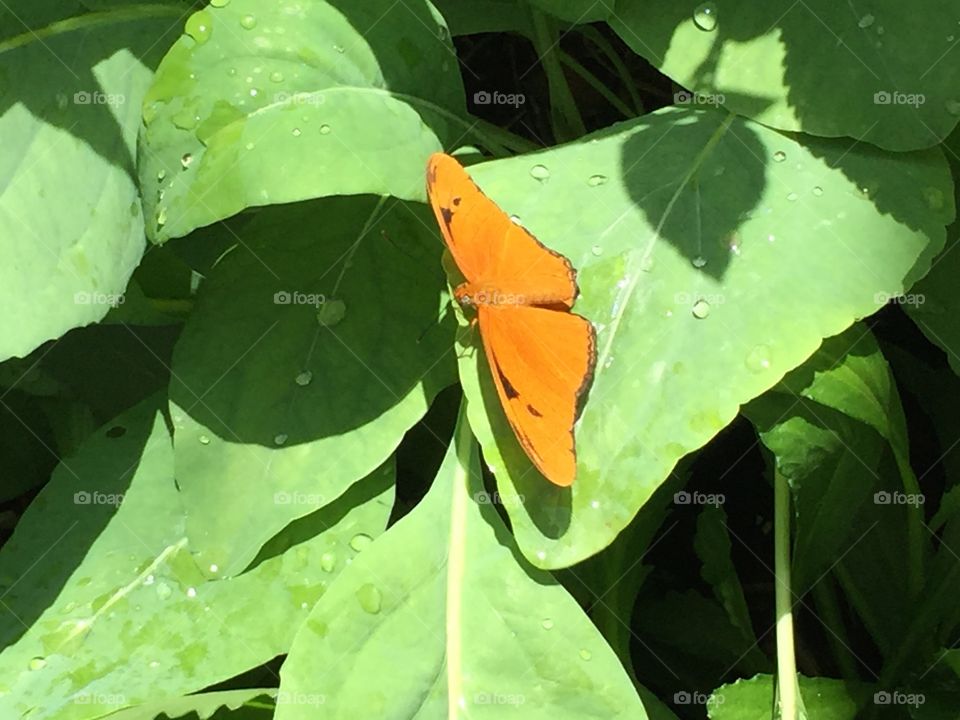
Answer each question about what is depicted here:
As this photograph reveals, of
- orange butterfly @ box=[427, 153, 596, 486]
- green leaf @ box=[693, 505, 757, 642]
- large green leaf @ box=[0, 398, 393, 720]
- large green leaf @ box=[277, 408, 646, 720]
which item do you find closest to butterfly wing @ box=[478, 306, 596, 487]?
orange butterfly @ box=[427, 153, 596, 486]

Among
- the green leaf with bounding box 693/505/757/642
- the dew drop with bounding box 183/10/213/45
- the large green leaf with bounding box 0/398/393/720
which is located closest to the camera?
the dew drop with bounding box 183/10/213/45

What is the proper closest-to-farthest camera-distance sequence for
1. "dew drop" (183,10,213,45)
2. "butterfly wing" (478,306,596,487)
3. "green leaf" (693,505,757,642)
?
1. "butterfly wing" (478,306,596,487)
2. "dew drop" (183,10,213,45)
3. "green leaf" (693,505,757,642)

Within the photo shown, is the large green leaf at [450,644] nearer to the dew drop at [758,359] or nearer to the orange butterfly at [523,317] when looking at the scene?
the orange butterfly at [523,317]

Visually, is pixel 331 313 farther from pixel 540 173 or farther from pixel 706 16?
pixel 706 16

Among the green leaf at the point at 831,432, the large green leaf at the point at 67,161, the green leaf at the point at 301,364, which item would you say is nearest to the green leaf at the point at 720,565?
the green leaf at the point at 831,432

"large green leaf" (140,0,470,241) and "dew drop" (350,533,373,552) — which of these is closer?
"large green leaf" (140,0,470,241)

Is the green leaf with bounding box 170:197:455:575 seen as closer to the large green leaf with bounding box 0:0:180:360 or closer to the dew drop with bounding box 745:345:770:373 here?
the large green leaf with bounding box 0:0:180:360

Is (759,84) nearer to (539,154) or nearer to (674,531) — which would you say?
(539,154)

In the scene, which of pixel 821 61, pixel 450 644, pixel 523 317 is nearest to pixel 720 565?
pixel 450 644
